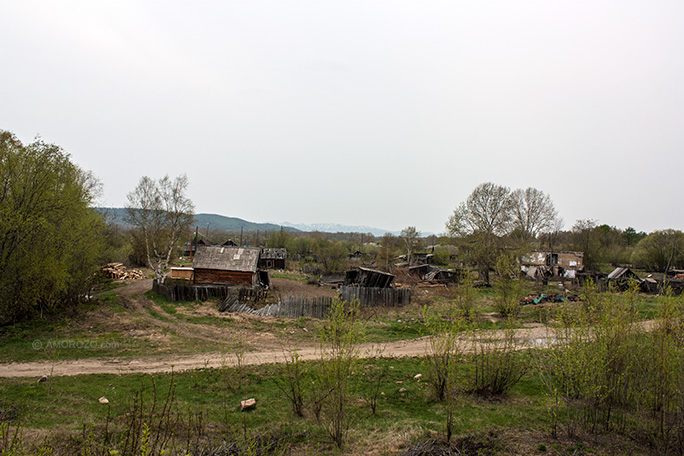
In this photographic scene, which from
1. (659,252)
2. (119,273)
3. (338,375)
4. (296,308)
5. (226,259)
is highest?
(659,252)

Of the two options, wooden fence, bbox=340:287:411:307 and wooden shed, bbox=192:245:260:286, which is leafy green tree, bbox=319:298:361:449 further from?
wooden shed, bbox=192:245:260:286

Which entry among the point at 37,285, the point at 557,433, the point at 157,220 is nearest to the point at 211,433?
the point at 557,433

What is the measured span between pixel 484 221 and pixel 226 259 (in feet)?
88.1

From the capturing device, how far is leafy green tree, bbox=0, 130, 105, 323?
14.5 m

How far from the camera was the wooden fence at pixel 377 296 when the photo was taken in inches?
971

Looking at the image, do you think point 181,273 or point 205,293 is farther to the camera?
point 181,273

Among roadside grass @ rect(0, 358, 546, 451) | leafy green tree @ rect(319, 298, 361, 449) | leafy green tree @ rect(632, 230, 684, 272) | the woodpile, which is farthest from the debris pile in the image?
the woodpile

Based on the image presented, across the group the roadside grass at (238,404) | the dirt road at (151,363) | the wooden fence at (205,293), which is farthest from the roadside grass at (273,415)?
the wooden fence at (205,293)

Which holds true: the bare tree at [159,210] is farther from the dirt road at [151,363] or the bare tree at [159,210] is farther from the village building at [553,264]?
the village building at [553,264]

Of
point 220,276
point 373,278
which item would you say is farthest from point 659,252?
point 220,276

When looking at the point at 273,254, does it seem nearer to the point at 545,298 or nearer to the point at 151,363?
the point at 545,298

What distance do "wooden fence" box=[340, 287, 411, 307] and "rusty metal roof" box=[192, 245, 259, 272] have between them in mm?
8391

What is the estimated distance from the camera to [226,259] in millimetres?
28859

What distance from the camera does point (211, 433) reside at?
7379 mm
